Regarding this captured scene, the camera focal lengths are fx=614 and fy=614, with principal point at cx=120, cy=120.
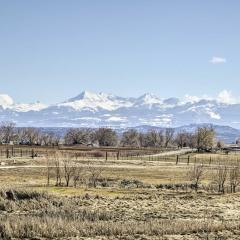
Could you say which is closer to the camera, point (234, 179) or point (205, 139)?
point (234, 179)

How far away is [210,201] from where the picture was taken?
41031 mm

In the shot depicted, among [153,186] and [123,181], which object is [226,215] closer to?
[153,186]

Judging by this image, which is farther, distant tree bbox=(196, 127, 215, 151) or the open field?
distant tree bbox=(196, 127, 215, 151)

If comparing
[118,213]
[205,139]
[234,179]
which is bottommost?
[118,213]

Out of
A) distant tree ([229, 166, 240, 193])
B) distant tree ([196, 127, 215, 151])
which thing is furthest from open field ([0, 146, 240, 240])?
distant tree ([196, 127, 215, 151])

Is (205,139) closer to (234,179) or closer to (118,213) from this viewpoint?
(234,179)

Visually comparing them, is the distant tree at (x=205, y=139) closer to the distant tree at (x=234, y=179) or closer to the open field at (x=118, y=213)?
the open field at (x=118, y=213)

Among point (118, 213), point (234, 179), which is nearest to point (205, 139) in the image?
point (234, 179)

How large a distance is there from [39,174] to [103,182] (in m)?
13.8

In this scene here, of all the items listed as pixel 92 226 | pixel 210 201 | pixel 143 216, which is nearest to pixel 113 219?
pixel 143 216

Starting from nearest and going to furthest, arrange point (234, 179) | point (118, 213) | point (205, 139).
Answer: point (118, 213), point (234, 179), point (205, 139)

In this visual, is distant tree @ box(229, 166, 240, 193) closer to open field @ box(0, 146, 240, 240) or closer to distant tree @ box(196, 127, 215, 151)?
open field @ box(0, 146, 240, 240)

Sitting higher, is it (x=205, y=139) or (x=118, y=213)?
(x=205, y=139)

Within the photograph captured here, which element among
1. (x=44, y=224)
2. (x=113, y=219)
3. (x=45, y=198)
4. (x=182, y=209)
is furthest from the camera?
(x=45, y=198)
